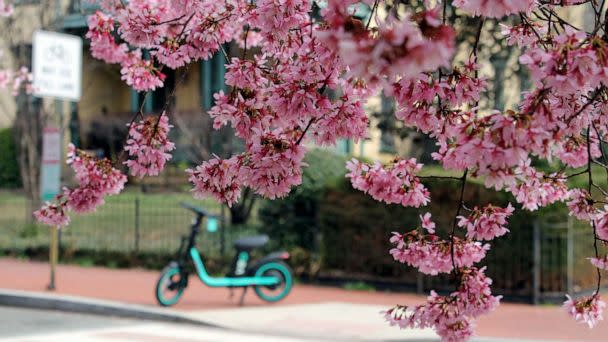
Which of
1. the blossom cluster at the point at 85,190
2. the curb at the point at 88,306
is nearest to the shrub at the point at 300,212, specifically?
the curb at the point at 88,306

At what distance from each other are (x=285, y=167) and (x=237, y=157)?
24 cm

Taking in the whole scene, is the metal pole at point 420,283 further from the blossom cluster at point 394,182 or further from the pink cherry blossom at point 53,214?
the blossom cluster at point 394,182

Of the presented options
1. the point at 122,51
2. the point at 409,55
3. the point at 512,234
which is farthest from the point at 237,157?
the point at 512,234

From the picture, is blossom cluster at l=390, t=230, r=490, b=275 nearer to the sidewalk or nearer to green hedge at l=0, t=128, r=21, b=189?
the sidewalk

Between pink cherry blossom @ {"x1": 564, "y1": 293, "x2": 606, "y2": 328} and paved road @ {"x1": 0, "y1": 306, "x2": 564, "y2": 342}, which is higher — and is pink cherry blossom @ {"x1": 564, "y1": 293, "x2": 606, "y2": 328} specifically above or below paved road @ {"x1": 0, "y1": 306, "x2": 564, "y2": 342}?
above

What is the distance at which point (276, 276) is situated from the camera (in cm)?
1100

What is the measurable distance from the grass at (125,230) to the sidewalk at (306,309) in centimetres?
102

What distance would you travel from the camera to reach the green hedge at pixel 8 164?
2398 centimetres

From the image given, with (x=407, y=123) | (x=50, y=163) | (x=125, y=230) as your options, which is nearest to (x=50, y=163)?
(x=50, y=163)

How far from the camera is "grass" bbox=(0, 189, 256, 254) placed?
1491 cm

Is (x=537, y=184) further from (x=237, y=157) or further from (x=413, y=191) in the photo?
(x=237, y=157)

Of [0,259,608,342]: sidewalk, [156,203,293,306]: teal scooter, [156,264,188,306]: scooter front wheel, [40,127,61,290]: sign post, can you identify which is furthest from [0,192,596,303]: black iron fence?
[156,264,188,306]: scooter front wheel

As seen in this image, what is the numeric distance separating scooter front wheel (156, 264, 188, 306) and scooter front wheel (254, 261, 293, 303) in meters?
0.96

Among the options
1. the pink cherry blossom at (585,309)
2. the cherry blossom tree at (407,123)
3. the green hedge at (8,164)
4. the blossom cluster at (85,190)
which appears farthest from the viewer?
the green hedge at (8,164)
